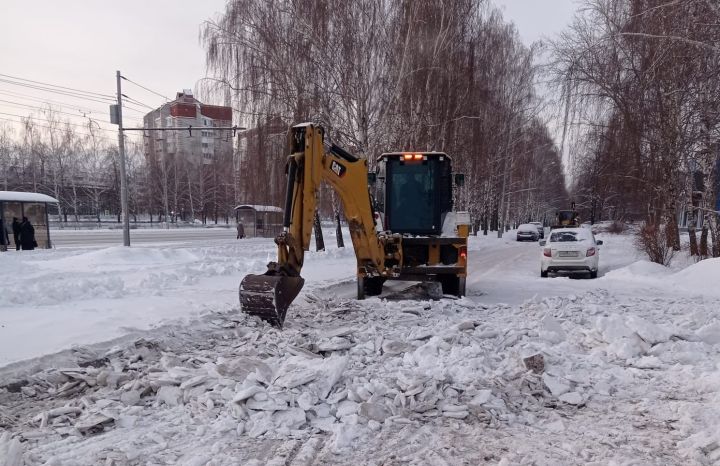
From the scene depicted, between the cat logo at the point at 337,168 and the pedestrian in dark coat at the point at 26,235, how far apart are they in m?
17.3

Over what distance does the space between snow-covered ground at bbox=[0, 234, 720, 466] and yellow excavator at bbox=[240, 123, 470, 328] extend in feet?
2.40

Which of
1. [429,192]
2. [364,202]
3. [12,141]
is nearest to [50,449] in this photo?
[364,202]

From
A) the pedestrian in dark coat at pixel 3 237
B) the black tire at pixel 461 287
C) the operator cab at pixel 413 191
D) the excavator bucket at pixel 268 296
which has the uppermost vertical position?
the operator cab at pixel 413 191

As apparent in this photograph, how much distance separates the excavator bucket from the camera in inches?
227

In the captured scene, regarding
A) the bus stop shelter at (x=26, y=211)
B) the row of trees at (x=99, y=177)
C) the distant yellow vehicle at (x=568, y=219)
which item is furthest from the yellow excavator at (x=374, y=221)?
the row of trees at (x=99, y=177)

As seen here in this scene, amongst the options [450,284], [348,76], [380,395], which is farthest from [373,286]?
[348,76]

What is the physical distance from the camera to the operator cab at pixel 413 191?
888 cm

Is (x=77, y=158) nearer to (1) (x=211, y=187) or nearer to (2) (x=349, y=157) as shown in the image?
(1) (x=211, y=187)

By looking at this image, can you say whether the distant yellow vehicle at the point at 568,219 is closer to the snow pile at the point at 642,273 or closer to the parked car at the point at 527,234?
the parked car at the point at 527,234

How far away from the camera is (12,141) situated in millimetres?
50656

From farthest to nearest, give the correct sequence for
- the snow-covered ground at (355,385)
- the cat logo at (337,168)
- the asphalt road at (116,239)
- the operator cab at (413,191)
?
1. the asphalt road at (116,239)
2. the operator cab at (413,191)
3. the cat logo at (337,168)
4. the snow-covered ground at (355,385)

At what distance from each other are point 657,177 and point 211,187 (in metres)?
51.1

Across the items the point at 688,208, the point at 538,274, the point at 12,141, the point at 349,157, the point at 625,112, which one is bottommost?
the point at 538,274

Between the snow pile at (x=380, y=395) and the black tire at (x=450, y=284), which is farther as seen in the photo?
the black tire at (x=450, y=284)
